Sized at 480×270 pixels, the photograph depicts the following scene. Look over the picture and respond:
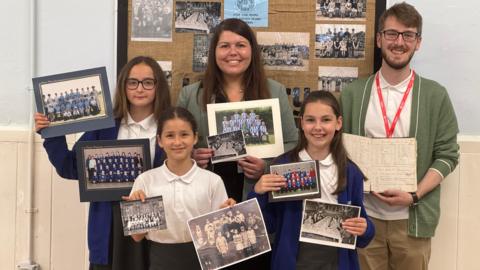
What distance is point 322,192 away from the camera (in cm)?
217

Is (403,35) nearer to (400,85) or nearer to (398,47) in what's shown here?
(398,47)

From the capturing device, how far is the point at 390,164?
246 cm

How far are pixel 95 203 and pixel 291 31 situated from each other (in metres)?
1.58

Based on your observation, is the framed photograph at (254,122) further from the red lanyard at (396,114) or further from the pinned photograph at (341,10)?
the pinned photograph at (341,10)

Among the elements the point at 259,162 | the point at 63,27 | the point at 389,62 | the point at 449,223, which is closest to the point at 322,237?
the point at 259,162

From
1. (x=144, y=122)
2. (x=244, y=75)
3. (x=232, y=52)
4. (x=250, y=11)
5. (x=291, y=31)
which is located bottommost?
(x=144, y=122)

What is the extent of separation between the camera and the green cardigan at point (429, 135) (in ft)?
8.39

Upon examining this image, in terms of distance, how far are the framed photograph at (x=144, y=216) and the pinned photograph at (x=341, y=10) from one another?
5.41 feet

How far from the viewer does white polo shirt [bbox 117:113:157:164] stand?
2369 millimetres

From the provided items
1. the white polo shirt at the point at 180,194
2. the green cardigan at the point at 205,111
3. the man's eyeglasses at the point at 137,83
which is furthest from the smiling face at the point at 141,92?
the white polo shirt at the point at 180,194

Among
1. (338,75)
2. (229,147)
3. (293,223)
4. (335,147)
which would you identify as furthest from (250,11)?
(293,223)

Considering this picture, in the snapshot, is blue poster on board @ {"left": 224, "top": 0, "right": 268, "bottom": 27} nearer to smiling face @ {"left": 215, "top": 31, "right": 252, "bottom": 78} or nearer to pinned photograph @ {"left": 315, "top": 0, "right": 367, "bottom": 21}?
pinned photograph @ {"left": 315, "top": 0, "right": 367, "bottom": 21}

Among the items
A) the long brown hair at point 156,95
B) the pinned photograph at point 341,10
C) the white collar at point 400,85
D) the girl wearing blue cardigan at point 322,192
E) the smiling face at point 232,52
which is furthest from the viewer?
the pinned photograph at point 341,10

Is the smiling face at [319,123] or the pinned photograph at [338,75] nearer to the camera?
the smiling face at [319,123]
